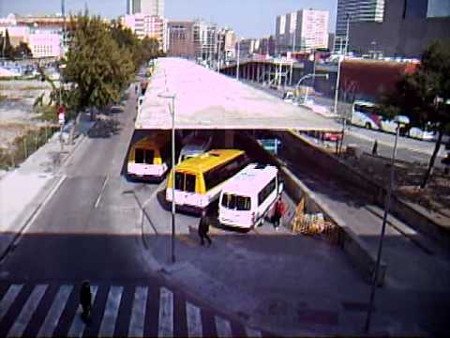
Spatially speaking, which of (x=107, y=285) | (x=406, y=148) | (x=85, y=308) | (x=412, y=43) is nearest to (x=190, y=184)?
(x=107, y=285)

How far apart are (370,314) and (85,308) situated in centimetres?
782

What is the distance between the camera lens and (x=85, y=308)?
14.8 meters

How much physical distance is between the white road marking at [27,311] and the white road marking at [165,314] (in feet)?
11.9

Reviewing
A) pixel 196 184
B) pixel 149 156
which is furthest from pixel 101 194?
pixel 196 184

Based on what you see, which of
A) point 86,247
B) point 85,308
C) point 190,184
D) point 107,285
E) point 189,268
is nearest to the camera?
point 85,308

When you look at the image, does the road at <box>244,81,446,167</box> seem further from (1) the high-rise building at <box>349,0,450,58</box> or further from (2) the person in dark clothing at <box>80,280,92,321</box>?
(1) the high-rise building at <box>349,0,450,58</box>

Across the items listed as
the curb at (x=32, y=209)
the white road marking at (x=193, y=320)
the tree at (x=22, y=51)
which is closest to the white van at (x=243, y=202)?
the white road marking at (x=193, y=320)

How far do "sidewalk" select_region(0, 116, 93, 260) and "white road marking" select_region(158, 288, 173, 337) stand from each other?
6.60 metres

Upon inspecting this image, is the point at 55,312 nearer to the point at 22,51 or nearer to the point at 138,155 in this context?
the point at 138,155

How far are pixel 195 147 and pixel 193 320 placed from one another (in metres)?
17.2

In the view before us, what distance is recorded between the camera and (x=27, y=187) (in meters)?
28.0

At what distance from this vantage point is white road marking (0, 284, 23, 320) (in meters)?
15.5

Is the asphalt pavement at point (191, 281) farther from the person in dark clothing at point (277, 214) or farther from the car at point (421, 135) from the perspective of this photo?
the car at point (421, 135)

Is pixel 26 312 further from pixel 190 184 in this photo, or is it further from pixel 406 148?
pixel 406 148
